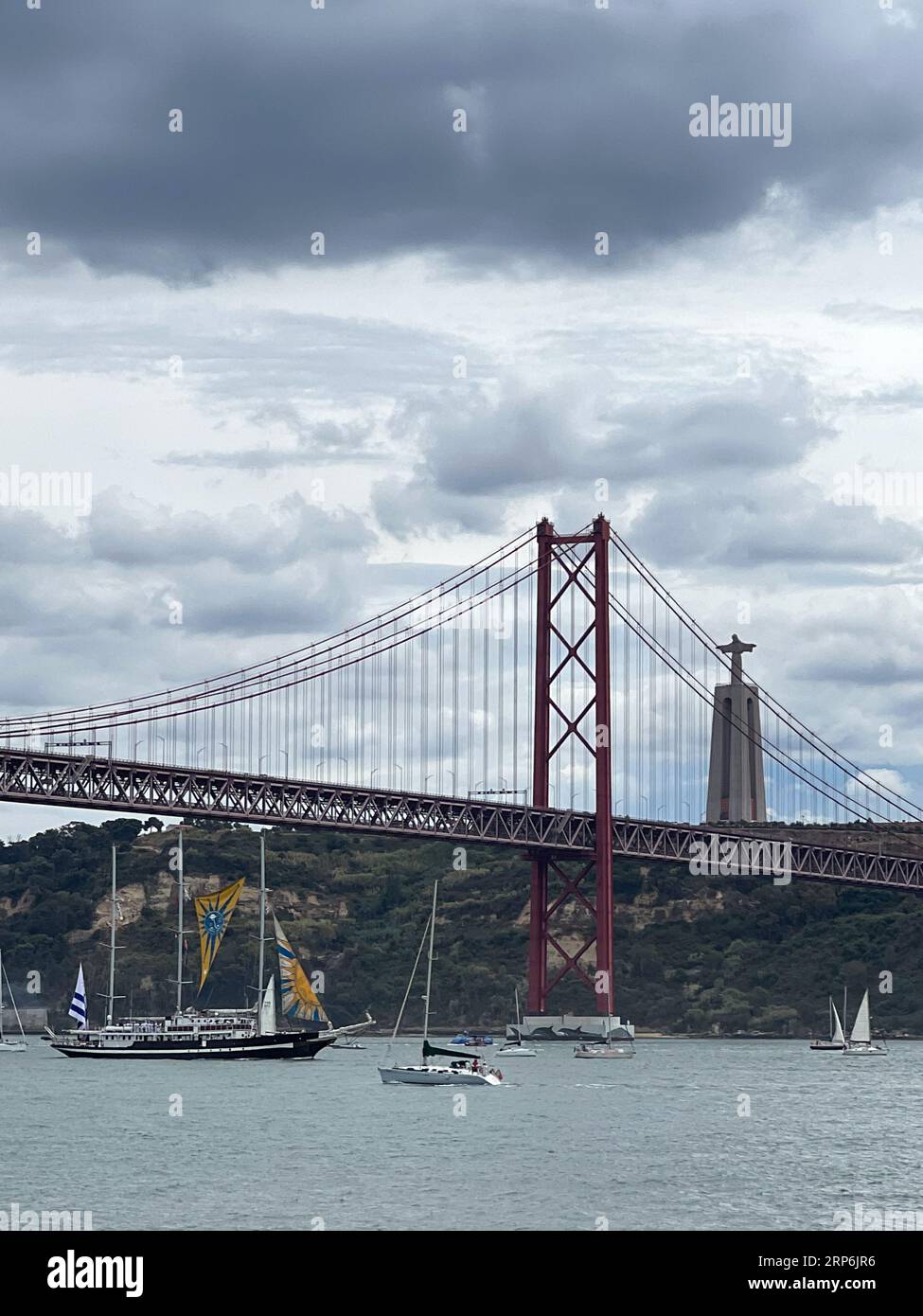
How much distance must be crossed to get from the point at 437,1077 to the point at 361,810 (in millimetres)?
27949

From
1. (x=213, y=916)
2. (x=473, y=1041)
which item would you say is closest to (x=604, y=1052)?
(x=473, y=1041)

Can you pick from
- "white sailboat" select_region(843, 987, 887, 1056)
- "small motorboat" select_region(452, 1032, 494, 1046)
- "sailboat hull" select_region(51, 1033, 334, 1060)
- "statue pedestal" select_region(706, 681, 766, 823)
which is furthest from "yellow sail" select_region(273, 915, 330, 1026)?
"statue pedestal" select_region(706, 681, 766, 823)

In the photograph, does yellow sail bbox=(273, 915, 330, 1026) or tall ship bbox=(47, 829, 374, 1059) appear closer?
tall ship bbox=(47, 829, 374, 1059)

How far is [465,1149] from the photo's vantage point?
55.5 metres

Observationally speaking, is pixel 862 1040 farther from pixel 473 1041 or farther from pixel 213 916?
pixel 213 916

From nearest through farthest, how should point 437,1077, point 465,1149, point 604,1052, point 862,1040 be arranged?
1. point 465,1149
2. point 437,1077
3. point 604,1052
4. point 862,1040

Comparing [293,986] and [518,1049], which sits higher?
[293,986]

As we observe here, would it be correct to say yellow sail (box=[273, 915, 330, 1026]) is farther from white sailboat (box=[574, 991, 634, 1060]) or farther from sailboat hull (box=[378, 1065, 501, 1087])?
sailboat hull (box=[378, 1065, 501, 1087])

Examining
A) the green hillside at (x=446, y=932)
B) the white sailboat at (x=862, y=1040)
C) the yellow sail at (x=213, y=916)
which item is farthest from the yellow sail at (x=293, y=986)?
the green hillside at (x=446, y=932)

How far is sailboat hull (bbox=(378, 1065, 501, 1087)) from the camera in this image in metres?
80.6

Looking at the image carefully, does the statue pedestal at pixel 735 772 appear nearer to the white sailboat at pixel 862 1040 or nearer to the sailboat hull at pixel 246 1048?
the white sailboat at pixel 862 1040

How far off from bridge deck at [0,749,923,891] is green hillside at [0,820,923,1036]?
1853 centimetres
